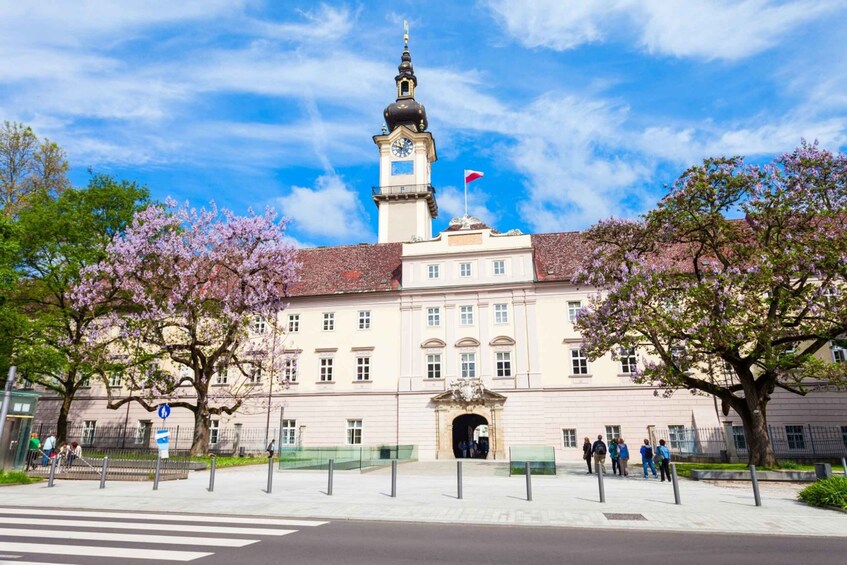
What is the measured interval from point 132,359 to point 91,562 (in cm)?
2679

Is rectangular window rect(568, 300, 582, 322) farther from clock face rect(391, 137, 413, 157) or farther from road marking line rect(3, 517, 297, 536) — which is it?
road marking line rect(3, 517, 297, 536)

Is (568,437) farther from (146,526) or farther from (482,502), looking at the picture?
(146,526)

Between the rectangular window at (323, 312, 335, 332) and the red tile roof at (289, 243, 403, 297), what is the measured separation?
1658mm

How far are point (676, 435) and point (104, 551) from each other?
33.6 m

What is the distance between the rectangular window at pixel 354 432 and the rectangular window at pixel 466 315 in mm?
10066

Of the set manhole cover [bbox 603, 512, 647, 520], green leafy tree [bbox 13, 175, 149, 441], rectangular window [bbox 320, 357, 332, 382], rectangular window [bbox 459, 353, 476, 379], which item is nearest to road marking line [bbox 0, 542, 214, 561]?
manhole cover [bbox 603, 512, 647, 520]

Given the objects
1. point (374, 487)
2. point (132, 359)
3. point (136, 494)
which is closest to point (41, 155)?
point (132, 359)

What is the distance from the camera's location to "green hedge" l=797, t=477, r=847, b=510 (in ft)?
43.4

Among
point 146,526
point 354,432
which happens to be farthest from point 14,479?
point 354,432

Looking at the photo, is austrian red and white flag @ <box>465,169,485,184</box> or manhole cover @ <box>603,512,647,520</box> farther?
austrian red and white flag @ <box>465,169,485,184</box>

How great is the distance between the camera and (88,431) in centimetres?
4162

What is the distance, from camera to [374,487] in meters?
17.5

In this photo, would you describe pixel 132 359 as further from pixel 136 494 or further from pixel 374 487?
pixel 374 487

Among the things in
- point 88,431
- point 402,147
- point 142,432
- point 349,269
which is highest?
point 402,147
